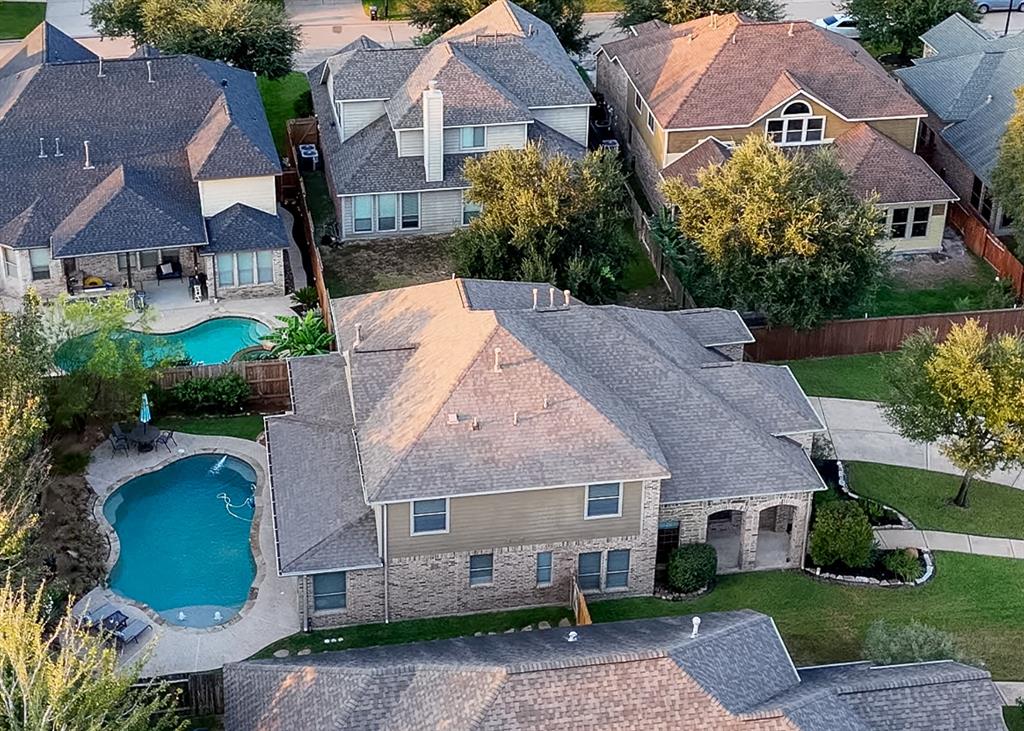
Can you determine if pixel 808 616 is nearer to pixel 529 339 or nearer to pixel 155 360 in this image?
pixel 529 339

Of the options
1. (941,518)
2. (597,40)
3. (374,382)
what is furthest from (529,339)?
(597,40)

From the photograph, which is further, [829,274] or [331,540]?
[829,274]

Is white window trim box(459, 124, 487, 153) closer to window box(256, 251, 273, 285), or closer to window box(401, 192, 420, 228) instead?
window box(401, 192, 420, 228)

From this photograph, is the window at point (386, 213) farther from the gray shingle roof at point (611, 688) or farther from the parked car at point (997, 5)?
the parked car at point (997, 5)

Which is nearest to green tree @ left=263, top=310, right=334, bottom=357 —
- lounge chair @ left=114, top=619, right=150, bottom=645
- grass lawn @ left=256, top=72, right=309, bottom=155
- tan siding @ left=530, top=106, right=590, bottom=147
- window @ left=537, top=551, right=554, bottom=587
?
lounge chair @ left=114, top=619, right=150, bottom=645

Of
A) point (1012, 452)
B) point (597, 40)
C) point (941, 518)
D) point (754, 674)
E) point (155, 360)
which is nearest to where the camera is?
point (754, 674)

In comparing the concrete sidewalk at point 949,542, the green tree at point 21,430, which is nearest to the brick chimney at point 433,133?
the green tree at point 21,430
